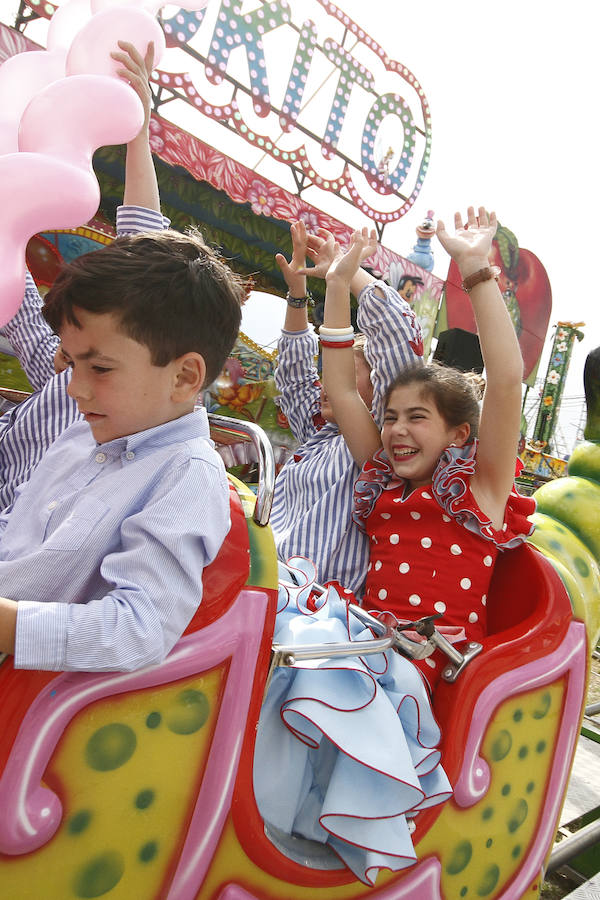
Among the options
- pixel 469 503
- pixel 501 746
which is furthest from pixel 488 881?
pixel 469 503

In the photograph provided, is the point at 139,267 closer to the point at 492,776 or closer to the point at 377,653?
the point at 377,653

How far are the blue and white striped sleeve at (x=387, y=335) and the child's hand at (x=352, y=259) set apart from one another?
6 cm

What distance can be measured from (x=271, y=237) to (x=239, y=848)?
12.9 ft

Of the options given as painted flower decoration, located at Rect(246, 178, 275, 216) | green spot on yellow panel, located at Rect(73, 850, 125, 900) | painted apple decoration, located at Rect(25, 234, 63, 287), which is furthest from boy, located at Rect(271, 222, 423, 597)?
painted flower decoration, located at Rect(246, 178, 275, 216)

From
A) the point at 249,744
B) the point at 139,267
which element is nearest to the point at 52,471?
the point at 139,267

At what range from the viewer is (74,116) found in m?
0.82

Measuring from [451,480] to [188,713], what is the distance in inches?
27.5

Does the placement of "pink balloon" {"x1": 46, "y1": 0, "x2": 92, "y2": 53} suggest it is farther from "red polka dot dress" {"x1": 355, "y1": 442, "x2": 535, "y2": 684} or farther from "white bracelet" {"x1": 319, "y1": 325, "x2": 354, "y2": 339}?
"red polka dot dress" {"x1": 355, "y1": 442, "x2": 535, "y2": 684}

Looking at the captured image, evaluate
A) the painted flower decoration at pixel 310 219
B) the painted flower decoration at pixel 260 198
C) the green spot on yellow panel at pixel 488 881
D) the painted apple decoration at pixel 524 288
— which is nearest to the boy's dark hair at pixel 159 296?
the green spot on yellow panel at pixel 488 881

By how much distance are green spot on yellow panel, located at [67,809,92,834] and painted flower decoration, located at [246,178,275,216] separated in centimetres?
389

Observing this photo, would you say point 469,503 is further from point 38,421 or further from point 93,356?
point 38,421

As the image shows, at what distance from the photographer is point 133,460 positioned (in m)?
0.74

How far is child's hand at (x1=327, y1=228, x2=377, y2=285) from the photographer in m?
1.45

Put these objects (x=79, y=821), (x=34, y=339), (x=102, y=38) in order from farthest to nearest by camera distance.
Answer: (x=34, y=339), (x=102, y=38), (x=79, y=821)
